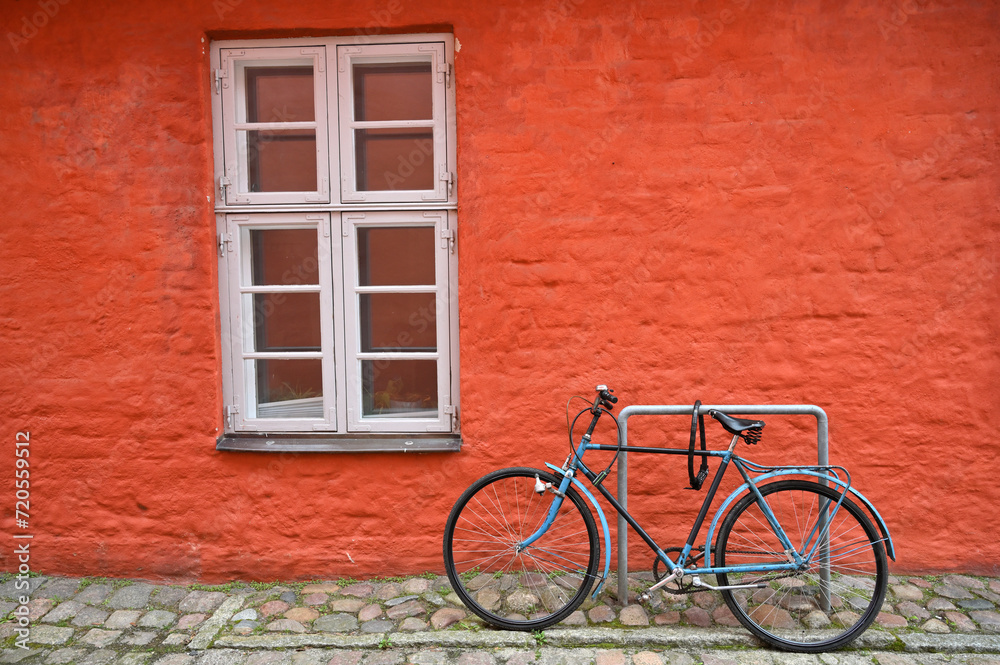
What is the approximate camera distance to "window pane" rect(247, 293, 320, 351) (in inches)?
161

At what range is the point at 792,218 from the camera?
380 cm

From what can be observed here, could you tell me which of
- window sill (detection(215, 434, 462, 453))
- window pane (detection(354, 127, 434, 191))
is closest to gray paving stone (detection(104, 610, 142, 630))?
window sill (detection(215, 434, 462, 453))

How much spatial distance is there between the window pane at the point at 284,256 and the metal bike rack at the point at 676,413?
72.0 inches

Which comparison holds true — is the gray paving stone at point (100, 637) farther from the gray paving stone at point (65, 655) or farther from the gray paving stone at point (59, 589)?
the gray paving stone at point (59, 589)

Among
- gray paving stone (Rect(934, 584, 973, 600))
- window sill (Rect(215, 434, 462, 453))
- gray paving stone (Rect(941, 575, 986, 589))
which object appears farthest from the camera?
window sill (Rect(215, 434, 462, 453))

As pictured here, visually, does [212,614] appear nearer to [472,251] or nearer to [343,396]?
[343,396]

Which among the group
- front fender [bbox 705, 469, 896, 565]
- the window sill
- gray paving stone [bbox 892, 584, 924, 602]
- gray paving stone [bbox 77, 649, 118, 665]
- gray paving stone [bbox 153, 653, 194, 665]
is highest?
the window sill

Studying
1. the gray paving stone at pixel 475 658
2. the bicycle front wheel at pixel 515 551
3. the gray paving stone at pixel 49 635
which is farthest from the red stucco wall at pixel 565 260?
the gray paving stone at pixel 475 658

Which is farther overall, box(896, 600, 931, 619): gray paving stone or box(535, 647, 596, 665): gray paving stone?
box(896, 600, 931, 619): gray paving stone

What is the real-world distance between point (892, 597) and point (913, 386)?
40.9 inches

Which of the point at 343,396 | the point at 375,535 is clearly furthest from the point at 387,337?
the point at 375,535

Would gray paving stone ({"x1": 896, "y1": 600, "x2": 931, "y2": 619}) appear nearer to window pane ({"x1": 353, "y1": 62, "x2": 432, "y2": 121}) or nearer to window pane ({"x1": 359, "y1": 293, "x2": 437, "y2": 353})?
window pane ({"x1": 359, "y1": 293, "x2": 437, "y2": 353})

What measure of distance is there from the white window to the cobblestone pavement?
771mm

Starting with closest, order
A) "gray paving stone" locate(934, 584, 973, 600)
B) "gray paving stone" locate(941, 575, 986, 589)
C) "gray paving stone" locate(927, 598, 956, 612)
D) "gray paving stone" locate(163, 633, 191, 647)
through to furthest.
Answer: "gray paving stone" locate(163, 633, 191, 647) < "gray paving stone" locate(927, 598, 956, 612) < "gray paving stone" locate(934, 584, 973, 600) < "gray paving stone" locate(941, 575, 986, 589)
